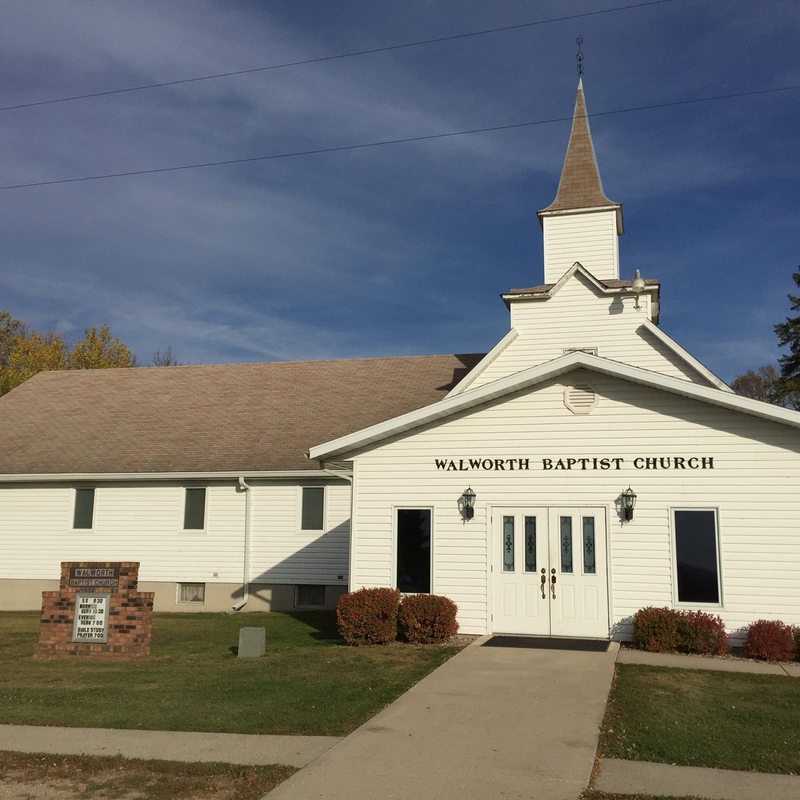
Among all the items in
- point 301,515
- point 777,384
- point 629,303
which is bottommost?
point 301,515

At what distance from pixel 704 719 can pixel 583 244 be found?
16564 mm

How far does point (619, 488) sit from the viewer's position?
14305 millimetres

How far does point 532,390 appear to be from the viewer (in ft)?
49.3

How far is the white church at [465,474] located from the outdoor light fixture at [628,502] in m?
0.05

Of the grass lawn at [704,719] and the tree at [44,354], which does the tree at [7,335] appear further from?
the grass lawn at [704,719]

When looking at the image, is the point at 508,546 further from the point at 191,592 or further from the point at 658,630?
the point at 191,592

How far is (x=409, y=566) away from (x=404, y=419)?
2.80 m

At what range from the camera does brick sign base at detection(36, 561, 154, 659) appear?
533 inches

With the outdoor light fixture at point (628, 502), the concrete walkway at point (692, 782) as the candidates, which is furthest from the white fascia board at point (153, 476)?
the concrete walkway at point (692, 782)

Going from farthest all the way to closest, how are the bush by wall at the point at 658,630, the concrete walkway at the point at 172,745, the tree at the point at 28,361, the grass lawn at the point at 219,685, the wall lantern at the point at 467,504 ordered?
1. the tree at the point at 28,361
2. the wall lantern at the point at 467,504
3. the bush by wall at the point at 658,630
4. the grass lawn at the point at 219,685
5. the concrete walkway at the point at 172,745

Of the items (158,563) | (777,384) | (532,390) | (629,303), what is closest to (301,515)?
(158,563)

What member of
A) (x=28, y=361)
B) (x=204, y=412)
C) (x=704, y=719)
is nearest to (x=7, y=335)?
(x=28, y=361)

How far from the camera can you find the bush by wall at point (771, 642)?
1257 cm

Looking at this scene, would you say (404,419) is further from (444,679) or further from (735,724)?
(735,724)
